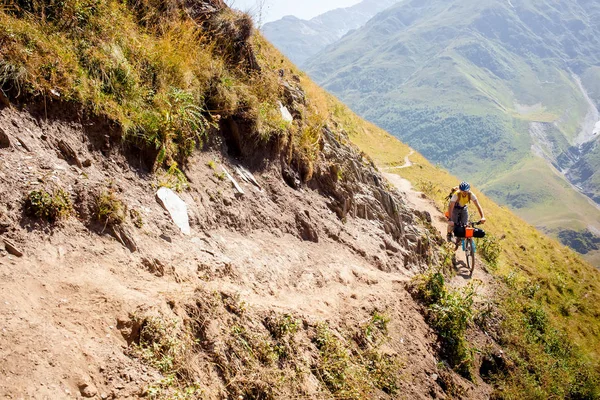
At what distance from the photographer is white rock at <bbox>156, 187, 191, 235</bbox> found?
19.4 ft

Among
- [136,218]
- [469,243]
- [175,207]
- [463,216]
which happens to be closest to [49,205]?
[136,218]

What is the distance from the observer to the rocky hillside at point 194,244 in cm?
390

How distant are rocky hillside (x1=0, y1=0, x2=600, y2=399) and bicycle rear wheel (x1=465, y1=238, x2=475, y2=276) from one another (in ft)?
5.70

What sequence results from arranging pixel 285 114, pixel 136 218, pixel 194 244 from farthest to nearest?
pixel 285 114
pixel 194 244
pixel 136 218

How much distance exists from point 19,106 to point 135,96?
1663 mm

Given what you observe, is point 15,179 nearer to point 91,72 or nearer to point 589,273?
point 91,72

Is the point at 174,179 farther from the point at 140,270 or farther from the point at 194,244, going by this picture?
the point at 140,270

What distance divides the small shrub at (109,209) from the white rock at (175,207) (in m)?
0.83

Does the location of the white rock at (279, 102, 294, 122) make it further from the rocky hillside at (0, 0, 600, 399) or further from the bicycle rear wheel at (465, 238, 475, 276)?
the bicycle rear wheel at (465, 238, 475, 276)

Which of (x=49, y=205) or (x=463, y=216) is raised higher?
(x=463, y=216)

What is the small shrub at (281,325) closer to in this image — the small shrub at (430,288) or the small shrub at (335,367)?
the small shrub at (335,367)

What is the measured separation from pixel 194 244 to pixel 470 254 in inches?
386

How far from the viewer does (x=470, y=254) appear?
12891 mm

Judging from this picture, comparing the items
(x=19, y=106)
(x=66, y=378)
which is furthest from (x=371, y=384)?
(x=19, y=106)
